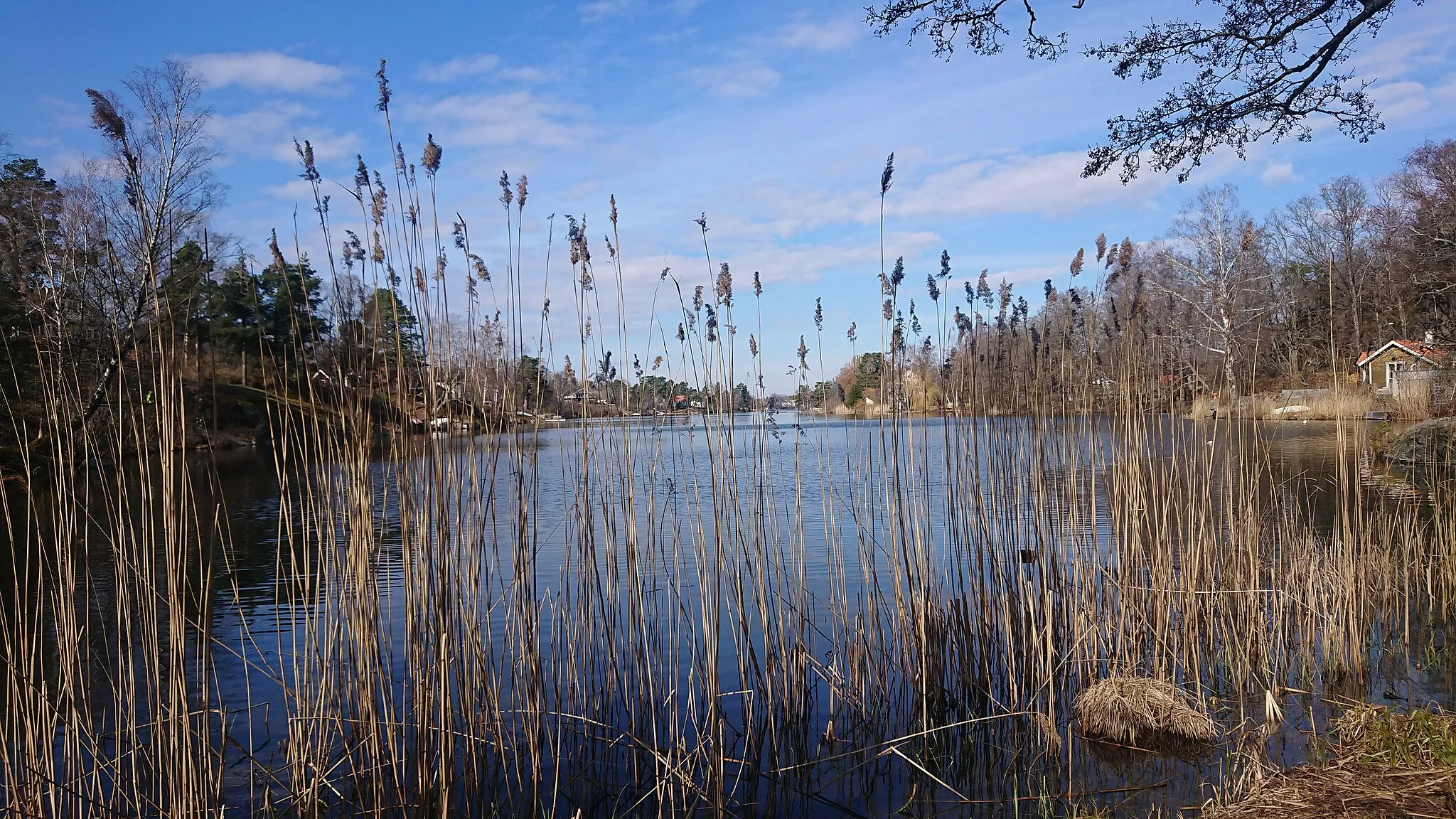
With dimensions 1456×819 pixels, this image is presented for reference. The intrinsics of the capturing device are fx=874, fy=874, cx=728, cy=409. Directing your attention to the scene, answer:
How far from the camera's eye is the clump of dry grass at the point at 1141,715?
4.05 metres

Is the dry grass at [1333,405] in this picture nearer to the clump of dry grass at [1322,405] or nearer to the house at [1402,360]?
the clump of dry grass at [1322,405]


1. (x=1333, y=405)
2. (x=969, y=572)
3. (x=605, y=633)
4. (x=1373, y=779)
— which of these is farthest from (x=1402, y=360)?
(x=605, y=633)

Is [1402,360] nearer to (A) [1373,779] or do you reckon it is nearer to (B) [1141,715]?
(B) [1141,715]

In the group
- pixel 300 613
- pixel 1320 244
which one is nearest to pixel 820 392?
pixel 300 613

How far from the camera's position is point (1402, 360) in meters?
22.9

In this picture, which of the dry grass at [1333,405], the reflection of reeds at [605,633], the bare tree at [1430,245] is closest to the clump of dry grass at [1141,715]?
the reflection of reeds at [605,633]

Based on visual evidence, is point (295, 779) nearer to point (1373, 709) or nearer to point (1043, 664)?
point (1043, 664)

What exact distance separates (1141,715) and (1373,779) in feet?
3.38

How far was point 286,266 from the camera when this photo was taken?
322 centimetres

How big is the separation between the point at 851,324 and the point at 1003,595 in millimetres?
1633

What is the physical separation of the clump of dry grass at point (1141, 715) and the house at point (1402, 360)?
964 centimetres

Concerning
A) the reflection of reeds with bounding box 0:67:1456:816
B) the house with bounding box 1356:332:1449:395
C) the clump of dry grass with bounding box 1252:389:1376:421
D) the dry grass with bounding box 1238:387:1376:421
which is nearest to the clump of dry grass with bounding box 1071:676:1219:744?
the reflection of reeds with bounding box 0:67:1456:816

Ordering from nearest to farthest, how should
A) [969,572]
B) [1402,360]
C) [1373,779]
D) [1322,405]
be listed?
1. [1373,779]
2. [969,572]
3. [1322,405]
4. [1402,360]

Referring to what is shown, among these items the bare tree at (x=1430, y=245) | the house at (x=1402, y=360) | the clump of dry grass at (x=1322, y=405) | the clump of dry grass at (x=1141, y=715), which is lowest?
the clump of dry grass at (x=1141, y=715)
